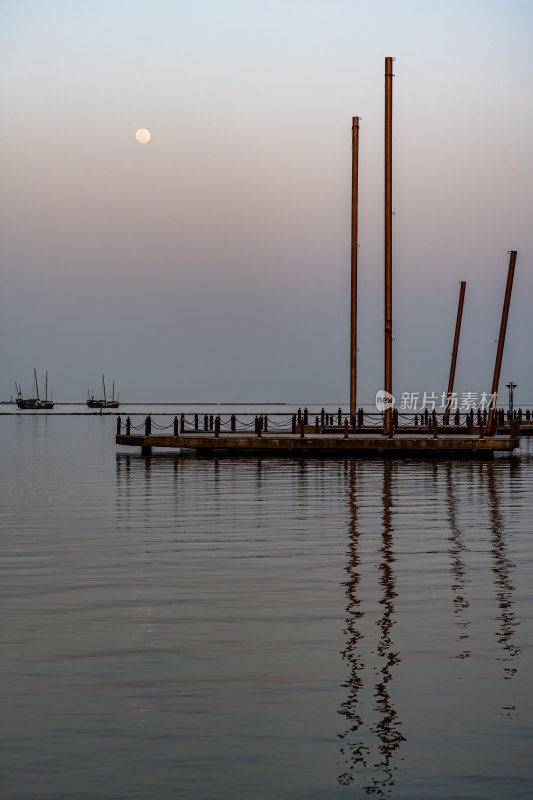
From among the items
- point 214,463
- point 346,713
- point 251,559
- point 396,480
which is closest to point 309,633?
point 346,713

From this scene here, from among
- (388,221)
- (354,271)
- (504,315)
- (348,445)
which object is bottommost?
(348,445)

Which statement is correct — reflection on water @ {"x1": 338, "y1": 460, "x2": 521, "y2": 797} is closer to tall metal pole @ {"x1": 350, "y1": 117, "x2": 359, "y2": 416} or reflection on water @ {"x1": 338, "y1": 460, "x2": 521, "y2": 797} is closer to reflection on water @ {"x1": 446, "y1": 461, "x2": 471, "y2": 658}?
reflection on water @ {"x1": 446, "y1": 461, "x2": 471, "y2": 658}

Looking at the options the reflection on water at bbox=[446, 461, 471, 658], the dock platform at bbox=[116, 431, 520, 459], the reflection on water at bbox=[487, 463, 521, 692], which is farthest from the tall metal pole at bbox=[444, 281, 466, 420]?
the reflection on water at bbox=[487, 463, 521, 692]

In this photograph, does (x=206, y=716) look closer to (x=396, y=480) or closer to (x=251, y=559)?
(x=251, y=559)

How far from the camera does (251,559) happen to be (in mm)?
17922

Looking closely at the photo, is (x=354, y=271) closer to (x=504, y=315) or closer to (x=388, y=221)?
(x=388, y=221)

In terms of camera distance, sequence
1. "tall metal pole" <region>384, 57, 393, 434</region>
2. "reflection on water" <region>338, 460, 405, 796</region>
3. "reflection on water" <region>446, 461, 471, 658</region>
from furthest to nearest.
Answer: "tall metal pole" <region>384, 57, 393, 434</region> → "reflection on water" <region>446, 461, 471, 658</region> → "reflection on water" <region>338, 460, 405, 796</region>

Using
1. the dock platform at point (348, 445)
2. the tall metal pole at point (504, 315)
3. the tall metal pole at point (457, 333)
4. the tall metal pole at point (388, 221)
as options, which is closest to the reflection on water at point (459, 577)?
the tall metal pole at point (388, 221)

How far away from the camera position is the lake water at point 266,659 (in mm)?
7516

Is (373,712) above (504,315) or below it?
below

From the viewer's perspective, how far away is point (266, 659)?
10.7 metres

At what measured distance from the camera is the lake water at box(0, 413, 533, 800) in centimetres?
752

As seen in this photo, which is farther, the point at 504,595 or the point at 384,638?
the point at 504,595

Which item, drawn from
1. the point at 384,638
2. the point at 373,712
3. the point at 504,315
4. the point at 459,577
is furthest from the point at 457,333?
the point at 373,712
